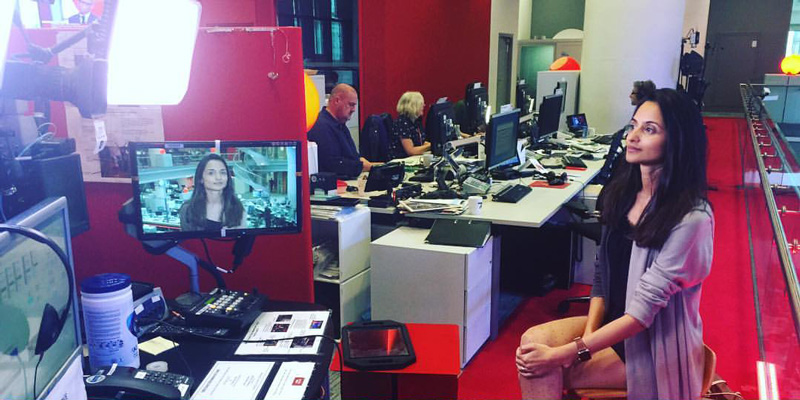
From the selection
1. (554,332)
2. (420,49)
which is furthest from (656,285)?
(420,49)

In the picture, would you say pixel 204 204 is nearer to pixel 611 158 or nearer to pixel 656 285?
pixel 656 285

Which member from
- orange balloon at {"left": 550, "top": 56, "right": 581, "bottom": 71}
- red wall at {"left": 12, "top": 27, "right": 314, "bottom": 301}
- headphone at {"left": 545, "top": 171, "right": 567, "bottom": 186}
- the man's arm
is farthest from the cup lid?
orange balloon at {"left": 550, "top": 56, "right": 581, "bottom": 71}

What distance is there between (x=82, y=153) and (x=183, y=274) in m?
0.65

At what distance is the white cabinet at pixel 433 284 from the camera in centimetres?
311

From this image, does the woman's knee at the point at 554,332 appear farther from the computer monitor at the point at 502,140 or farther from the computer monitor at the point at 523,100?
the computer monitor at the point at 523,100

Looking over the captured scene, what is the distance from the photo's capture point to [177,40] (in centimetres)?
177

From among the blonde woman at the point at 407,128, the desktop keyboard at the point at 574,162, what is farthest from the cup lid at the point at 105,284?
the blonde woman at the point at 407,128

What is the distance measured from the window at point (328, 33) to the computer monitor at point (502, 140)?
3.07m

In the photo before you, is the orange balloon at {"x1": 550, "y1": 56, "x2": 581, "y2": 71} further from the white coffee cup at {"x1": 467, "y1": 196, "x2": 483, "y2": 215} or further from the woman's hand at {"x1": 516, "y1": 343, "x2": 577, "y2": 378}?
the woman's hand at {"x1": 516, "y1": 343, "x2": 577, "y2": 378}

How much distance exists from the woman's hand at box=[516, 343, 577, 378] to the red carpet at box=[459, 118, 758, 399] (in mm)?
987

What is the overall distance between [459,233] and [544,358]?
4.37 ft

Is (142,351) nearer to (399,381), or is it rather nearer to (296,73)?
(399,381)

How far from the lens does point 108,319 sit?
5.22 feet

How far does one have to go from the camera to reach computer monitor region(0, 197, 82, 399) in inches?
40.8
